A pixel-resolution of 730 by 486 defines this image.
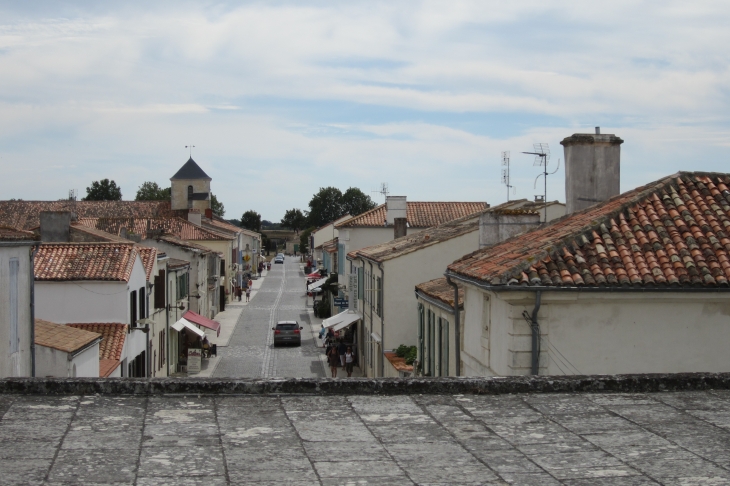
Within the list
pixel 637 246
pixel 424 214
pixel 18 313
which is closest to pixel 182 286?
pixel 424 214

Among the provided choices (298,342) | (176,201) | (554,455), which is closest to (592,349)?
(554,455)

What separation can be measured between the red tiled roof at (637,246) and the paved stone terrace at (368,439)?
601cm

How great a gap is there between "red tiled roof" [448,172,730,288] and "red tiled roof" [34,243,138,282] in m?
13.5

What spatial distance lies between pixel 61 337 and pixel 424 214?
94.6 ft

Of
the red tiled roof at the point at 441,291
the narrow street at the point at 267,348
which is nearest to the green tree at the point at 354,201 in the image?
the narrow street at the point at 267,348

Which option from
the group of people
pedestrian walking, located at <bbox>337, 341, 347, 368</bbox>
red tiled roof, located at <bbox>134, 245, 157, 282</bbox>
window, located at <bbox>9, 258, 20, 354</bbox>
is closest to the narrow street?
the group of people

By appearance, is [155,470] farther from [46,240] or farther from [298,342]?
[298,342]

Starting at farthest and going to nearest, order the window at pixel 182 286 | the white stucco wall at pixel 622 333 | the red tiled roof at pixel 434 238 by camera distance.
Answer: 1. the window at pixel 182 286
2. the red tiled roof at pixel 434 238
3. the white stucco wall at pixel 622 333

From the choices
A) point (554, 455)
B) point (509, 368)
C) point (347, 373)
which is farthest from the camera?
point (347, 373)

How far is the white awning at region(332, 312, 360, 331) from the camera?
Result: 36.8 meters

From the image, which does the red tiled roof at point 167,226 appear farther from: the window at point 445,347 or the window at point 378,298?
the window at point 445,347

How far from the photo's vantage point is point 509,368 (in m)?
12.5

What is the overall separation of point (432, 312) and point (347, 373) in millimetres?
14657

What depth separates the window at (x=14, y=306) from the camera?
17.8 metres
